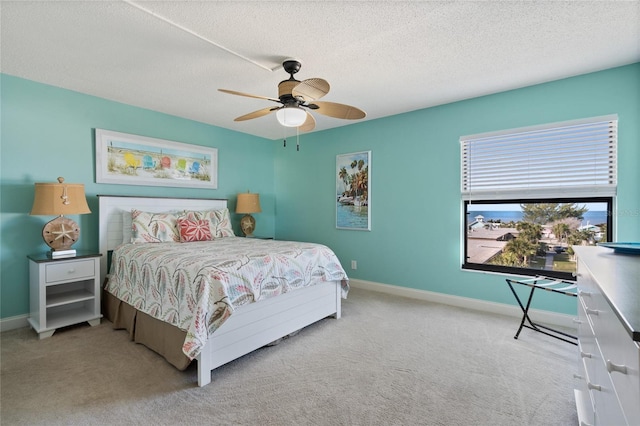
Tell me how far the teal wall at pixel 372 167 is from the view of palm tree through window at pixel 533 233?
16 cm

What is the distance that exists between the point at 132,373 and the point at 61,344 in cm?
98

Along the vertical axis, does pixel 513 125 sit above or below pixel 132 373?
above

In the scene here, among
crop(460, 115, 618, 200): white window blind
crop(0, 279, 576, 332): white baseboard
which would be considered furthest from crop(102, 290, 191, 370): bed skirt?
crop(460, 115, 618, 200): white window blind

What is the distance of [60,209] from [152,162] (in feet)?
4.15

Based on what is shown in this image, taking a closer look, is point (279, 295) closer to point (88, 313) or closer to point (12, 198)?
point (88, 313)

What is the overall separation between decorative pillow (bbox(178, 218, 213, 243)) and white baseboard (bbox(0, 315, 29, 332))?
5.16ft

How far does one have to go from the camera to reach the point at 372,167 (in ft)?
13.5

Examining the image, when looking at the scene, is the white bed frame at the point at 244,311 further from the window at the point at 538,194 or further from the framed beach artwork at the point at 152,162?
the window at the point at 538,194

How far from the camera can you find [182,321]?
2021 millimetres

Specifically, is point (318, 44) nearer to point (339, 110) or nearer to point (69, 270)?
point (339, 110)

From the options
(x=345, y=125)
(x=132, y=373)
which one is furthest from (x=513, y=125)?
(x=132, y=373)

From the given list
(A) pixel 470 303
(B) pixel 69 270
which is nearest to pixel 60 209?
(B) pixel 69 270

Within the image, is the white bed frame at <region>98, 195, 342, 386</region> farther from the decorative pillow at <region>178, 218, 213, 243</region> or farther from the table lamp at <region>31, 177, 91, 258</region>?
the decorative pillow at <region>178, 218, 213, 243</region>

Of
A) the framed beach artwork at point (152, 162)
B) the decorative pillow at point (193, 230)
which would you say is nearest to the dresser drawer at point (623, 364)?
the decorative pillow at point (193, 230)
